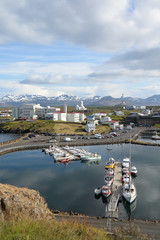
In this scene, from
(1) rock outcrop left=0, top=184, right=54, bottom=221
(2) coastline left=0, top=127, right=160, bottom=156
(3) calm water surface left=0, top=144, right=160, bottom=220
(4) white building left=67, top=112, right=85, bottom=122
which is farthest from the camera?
(4) white building left=67, top=112, right=85, bottom=122

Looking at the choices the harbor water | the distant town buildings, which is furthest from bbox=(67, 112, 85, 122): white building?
the harbor water

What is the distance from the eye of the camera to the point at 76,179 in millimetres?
36750

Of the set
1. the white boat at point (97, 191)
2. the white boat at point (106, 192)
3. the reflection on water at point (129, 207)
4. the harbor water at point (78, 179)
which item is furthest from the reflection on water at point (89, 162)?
the reflection on water at point (129, 207)

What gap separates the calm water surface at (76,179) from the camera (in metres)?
26.3

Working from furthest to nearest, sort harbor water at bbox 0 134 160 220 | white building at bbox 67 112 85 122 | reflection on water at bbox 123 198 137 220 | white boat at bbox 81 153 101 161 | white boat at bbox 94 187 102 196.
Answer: white building at bbox 67 112 85 122, white boat at bbox 81 153 101 161, white boat at bbox 94 187 102 196, harbor water at bbox 0 134 160 220, reflection on water at bbox 123 198 137 220

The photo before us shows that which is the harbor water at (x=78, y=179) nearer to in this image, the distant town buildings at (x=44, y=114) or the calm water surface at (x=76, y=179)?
the calm water surface at (x=76, y=179)

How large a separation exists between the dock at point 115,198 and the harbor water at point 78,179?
0.97m

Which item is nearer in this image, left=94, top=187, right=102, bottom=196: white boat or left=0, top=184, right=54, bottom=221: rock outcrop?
left=0, top=184, right=54, bottom=221: rock outcrop

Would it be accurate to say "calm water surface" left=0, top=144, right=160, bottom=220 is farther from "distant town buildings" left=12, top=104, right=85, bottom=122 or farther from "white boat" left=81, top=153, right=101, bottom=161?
"distant town buildings" left=12, top=104, right=85, bottom=122

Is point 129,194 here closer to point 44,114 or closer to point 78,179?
point 78,179

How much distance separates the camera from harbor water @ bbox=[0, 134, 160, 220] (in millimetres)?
26027

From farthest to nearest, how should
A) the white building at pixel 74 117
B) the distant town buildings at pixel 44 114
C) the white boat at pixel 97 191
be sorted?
the distant town buildings at pixel 44 114 → the white building at pixel 74 117 → the white boat at pixel 97 191

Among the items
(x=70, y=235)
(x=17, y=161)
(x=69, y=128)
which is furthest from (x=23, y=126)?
(x=70, y=235)

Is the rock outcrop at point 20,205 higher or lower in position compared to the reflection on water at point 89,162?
higher
